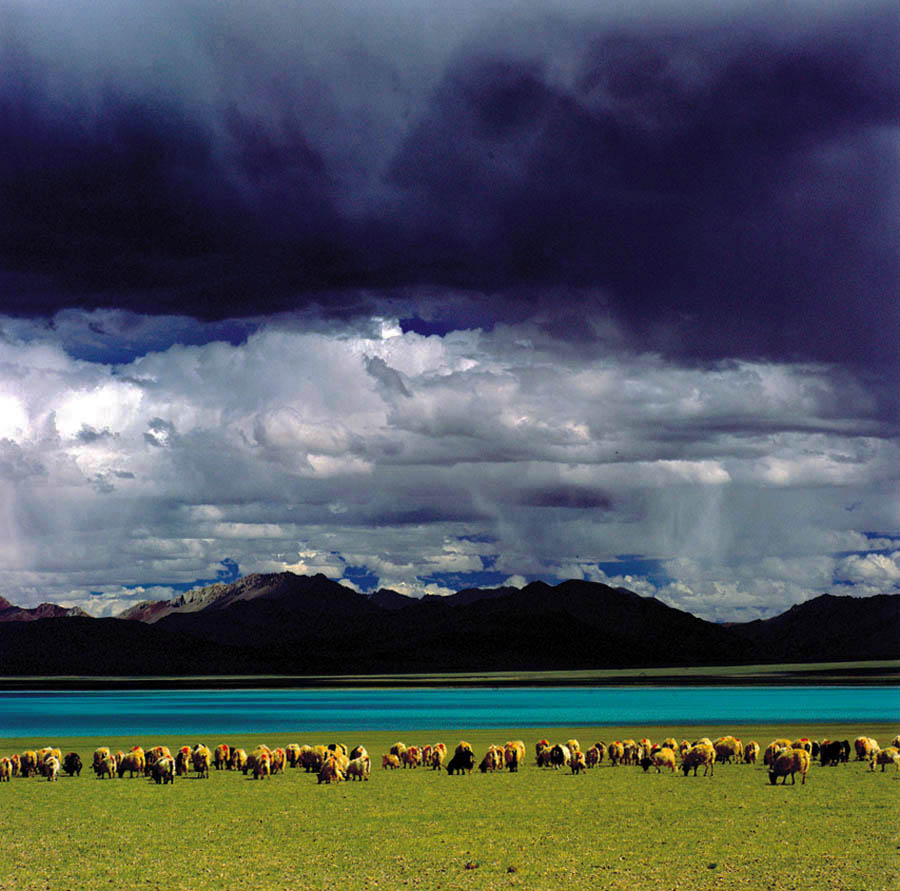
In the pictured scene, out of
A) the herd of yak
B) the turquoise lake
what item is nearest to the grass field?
the herd of yak

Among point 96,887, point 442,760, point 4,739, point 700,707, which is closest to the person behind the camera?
point 96,887

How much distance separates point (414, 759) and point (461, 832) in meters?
17.6

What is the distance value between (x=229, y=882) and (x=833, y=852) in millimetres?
11507

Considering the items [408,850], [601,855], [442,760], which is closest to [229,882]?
[408,850]

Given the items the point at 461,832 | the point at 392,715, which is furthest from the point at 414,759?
the point at 392,715

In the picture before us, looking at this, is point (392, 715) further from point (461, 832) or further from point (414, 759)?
point (461, 832)

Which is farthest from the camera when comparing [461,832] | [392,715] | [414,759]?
[392,715]

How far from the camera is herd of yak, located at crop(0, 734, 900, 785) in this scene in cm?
3769

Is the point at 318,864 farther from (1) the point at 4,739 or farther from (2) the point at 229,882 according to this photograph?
(1) the point at 4,739

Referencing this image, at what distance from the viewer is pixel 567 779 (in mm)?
36438

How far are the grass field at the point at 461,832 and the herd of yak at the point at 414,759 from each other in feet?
2.59

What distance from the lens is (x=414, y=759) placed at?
4275cm

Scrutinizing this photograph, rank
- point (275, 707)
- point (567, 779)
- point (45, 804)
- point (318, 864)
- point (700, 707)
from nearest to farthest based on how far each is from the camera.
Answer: point (318, 864) → point (45, 804) → point (567, 779) → point (700, 707) → point (275, 707)

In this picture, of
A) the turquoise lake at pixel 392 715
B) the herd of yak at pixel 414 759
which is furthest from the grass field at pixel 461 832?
the turquoise lake at pixel 392 715
